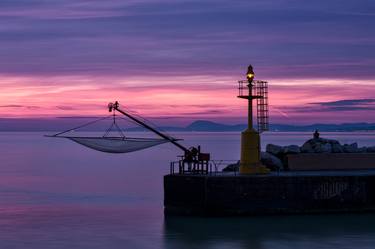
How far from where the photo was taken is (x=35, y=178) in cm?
6081

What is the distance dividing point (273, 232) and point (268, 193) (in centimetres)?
199

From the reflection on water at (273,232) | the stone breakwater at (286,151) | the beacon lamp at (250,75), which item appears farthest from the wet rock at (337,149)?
the beacon lamp at (250,75)

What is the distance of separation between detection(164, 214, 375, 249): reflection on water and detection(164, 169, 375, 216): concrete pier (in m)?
0.35

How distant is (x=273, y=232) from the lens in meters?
28.2

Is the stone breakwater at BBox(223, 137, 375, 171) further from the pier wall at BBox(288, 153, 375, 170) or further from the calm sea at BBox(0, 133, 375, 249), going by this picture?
the calm sea at BBox(0, 133, 375, 249)

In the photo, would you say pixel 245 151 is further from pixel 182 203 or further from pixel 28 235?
pixel 28 235

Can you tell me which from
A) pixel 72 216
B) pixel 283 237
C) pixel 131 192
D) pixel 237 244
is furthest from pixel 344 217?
pixel 131 192

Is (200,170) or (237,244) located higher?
(200,170)

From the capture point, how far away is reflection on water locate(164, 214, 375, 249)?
26656mm

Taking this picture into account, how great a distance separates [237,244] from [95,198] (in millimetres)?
17167

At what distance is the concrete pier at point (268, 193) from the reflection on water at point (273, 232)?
13.7 inches

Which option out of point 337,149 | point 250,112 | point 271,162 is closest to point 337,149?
point 337,149

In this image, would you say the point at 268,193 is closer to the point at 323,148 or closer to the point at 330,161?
the point at 330,161

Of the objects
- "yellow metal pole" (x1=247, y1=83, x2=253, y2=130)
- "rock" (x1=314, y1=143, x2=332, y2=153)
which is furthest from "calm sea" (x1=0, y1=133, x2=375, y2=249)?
"rock" (x1=314, y1=143, x2=332, y2=153)
